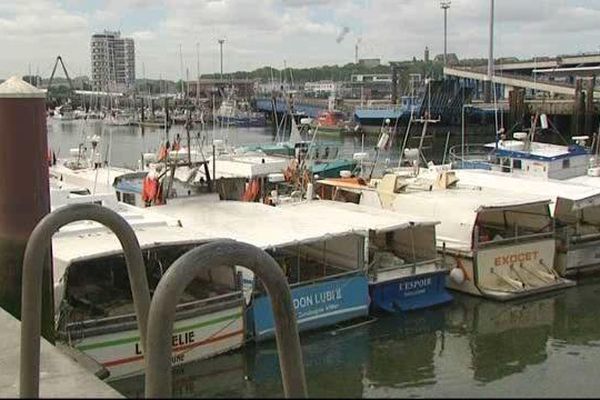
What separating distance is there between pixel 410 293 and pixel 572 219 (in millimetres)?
7269

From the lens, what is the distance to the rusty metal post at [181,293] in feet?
15.9

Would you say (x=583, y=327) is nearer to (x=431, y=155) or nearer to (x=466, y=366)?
(x=466, y=366)

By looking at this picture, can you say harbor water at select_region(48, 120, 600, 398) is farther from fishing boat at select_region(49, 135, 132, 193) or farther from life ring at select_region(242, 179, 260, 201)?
fishing boat at select_region(49, 135, 132, 193)

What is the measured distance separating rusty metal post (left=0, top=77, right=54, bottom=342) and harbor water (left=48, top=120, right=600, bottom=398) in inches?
118

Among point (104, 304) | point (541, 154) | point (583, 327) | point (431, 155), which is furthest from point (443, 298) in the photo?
point (431, 155)

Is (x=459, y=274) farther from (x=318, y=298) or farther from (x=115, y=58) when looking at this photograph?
(x=115, y=58)

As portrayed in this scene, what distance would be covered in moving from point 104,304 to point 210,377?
235 cm

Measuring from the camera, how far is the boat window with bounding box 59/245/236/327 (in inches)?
531

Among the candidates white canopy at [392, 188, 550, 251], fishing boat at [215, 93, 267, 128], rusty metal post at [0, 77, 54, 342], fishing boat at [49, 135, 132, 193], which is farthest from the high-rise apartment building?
rusty metal post at [0, 77, 54, 342]

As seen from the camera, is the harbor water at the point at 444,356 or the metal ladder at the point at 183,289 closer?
the metal ladder at the point at 183,289

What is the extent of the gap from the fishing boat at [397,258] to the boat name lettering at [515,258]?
5.33ft

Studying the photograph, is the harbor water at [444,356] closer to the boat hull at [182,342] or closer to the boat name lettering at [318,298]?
the boat hull at [182,342]

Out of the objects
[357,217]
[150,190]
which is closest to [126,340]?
[357,217]

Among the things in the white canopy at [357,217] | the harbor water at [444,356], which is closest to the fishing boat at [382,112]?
the white canopy at [357,217]
